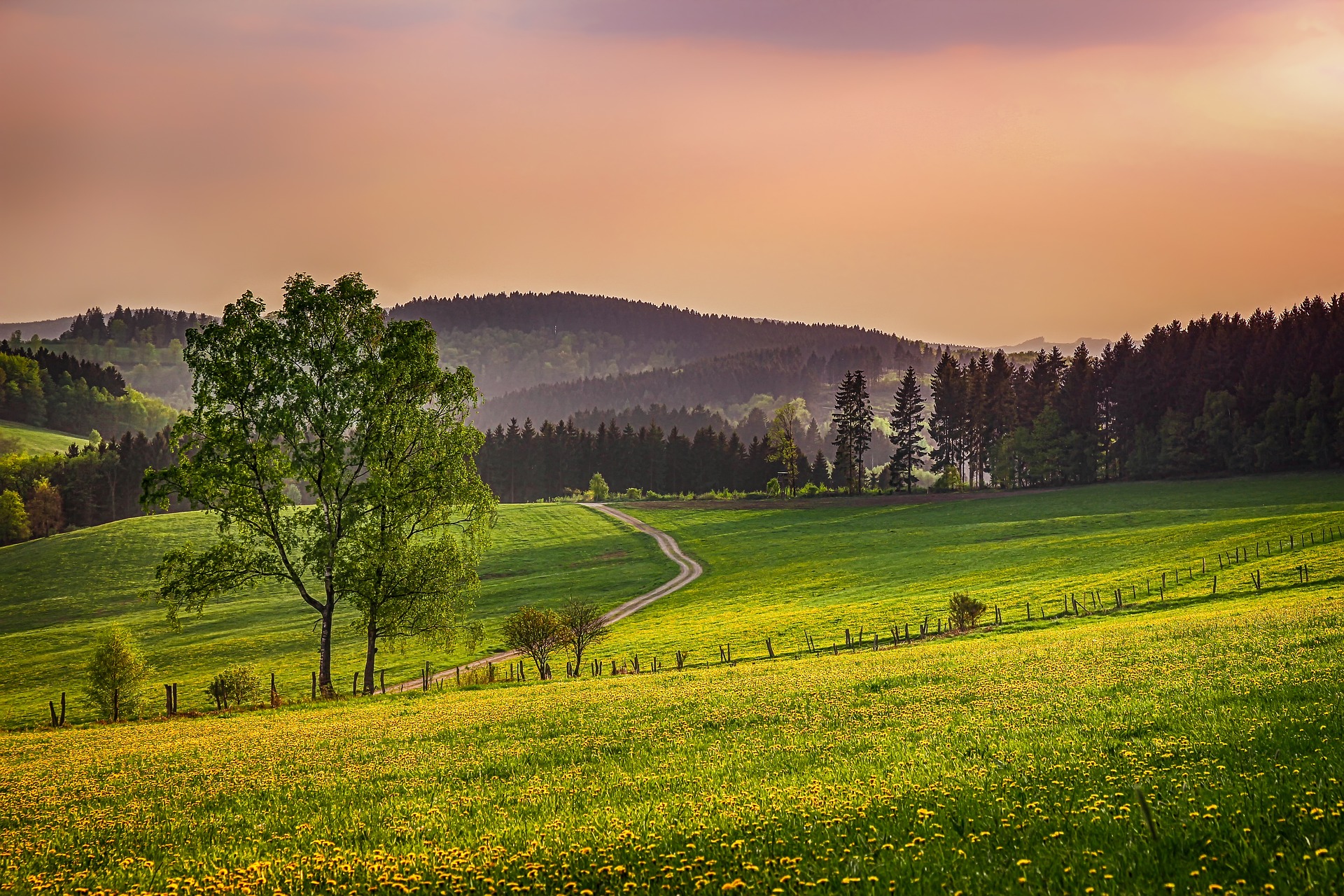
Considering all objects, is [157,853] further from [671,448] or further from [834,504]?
[671,448]

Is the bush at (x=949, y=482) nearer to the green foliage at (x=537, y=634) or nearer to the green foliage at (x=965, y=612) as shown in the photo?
the green foliage at (x=965, y=612)

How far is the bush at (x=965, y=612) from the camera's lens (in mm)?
49625

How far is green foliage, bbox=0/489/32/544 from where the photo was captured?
136 meters

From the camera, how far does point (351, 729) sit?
23.2 meters

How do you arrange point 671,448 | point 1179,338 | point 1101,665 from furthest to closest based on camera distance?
1. point 671,448
2. point 1179,338
3. point 1101,665

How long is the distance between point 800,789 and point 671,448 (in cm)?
16691

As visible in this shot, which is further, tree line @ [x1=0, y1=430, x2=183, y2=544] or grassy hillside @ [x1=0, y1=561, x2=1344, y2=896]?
tree line @ [x1=0, y1=430, x2=183, y2=544]

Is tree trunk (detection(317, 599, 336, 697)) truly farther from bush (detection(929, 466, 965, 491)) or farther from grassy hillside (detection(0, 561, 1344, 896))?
bush (detection(929, 466, 965, 491))

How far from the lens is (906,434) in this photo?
146m

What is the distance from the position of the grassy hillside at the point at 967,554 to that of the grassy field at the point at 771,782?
2326 cm

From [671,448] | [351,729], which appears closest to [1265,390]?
[671,448]

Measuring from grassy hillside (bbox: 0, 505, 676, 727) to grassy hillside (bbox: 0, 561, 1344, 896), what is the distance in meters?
40.7

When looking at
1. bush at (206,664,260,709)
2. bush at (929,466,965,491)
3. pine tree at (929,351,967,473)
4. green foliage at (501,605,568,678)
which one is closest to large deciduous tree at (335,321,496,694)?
green foliage at (501,605,568,678)

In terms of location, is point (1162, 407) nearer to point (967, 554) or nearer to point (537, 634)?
point (967, 554)
